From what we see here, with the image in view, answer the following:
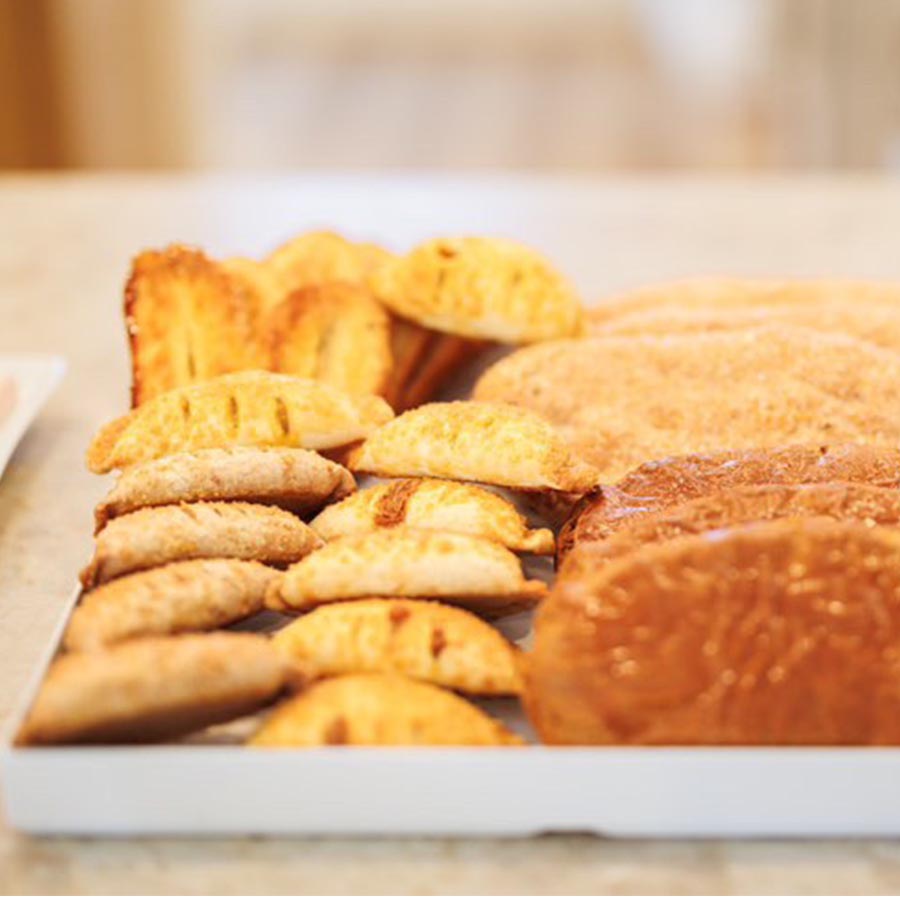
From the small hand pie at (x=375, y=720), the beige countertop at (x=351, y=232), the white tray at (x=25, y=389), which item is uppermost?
the small hand pie at (x=375, y=720)

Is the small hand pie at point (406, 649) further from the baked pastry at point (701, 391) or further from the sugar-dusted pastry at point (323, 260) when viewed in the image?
the sugar-dusted pastry at point (323, 260)

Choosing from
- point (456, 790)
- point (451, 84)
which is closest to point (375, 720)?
point (456, 790)

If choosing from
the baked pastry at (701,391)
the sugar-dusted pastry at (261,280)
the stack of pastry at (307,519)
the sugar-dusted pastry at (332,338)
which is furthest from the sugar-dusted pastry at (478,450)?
the sugar-dusted pastry at (261,280)

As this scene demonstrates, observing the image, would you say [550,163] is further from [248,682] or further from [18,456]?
[248,682]

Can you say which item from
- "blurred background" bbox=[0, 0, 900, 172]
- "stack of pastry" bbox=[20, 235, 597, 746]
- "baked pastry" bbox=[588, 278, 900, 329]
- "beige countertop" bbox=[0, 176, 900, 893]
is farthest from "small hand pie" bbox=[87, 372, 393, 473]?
"blurred background" bbox=[0, 0, 900, 172]

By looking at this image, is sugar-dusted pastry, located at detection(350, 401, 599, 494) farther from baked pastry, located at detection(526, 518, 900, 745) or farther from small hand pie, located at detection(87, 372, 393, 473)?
baked pastry, located at detection(526, 518, 900, 745)
